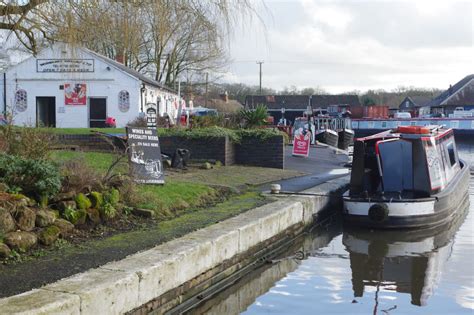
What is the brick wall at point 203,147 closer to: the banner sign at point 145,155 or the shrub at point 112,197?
the banner sign at point 145,155

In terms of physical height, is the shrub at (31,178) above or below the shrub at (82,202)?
above

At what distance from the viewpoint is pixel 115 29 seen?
28.1 ft

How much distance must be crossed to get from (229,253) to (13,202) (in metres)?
2.94

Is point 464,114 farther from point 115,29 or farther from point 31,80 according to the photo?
point 115,29

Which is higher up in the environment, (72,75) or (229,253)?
(72,75)

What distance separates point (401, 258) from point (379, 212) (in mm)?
2034

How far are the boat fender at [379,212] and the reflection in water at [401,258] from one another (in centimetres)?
35

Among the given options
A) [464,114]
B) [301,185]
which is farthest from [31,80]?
[464,114]

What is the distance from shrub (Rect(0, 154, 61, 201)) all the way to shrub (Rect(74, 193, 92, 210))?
338mm

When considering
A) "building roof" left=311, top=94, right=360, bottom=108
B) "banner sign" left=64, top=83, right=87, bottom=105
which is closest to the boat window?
"banner sign" left=64, top=83, right=87, bottom=105

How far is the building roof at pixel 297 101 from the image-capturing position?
78500 millimetres

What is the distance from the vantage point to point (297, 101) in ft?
263

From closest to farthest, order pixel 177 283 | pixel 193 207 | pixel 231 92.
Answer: pixel 177 283 < pixel 193 207 < pixel 231 92

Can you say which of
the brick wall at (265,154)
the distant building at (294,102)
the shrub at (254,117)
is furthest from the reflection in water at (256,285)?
the distant building at (294,102)
